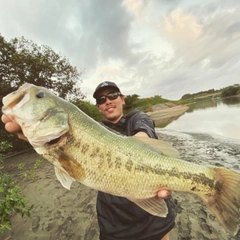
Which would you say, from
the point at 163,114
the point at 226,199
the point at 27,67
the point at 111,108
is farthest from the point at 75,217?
the point at 163,114

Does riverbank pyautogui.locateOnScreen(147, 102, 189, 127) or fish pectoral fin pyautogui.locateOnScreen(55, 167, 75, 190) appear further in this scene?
riverbank pyautogui.locateOnScreen(147, 102, 189, 127)

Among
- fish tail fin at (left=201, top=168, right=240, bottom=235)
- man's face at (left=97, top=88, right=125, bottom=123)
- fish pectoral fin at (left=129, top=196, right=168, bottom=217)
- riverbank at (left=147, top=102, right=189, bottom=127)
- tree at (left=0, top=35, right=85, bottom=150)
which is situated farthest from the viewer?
riverbank at (left=147, top=102, right=189, bottom=127)

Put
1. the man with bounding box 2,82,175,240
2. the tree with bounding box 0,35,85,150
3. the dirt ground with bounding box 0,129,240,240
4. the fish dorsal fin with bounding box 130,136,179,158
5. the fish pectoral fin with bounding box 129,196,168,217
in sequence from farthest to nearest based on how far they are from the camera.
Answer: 1. the tree with bounding box 0,35,85,150
2. the dirt ground with bounding box 0,129,240,240
3. the man with bounding box 2,82,175,240
4. the fish dorsal fin with bounding box 130,136,179,158
5. the fish pectoral fin with bounding box 129,196,168,217

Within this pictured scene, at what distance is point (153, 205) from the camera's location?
2041 mm

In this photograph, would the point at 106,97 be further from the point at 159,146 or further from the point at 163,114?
the point at 163,114

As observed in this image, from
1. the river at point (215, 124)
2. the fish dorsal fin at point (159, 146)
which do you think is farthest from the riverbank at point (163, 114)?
the fish dorsal fin at point (159, 146)

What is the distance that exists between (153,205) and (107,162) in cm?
69

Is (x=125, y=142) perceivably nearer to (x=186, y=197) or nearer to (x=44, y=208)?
(x=186, y=197)

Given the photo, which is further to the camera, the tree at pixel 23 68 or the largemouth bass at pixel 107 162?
the tree at pixel 23 68

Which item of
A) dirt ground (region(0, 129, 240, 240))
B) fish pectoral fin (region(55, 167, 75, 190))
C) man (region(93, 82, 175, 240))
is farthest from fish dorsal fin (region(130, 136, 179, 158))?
dirt ground (region(0, 129, 240, 240))

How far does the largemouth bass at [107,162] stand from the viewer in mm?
1920

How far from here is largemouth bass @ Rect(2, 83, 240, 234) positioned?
6.30ft

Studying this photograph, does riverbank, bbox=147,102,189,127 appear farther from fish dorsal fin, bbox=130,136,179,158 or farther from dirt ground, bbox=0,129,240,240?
fish dorsal fin, bbox=130,136,179,158

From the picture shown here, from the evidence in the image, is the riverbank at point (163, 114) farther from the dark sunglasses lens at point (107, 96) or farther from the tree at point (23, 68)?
the dark sunglasses lens at point (107, 96)
